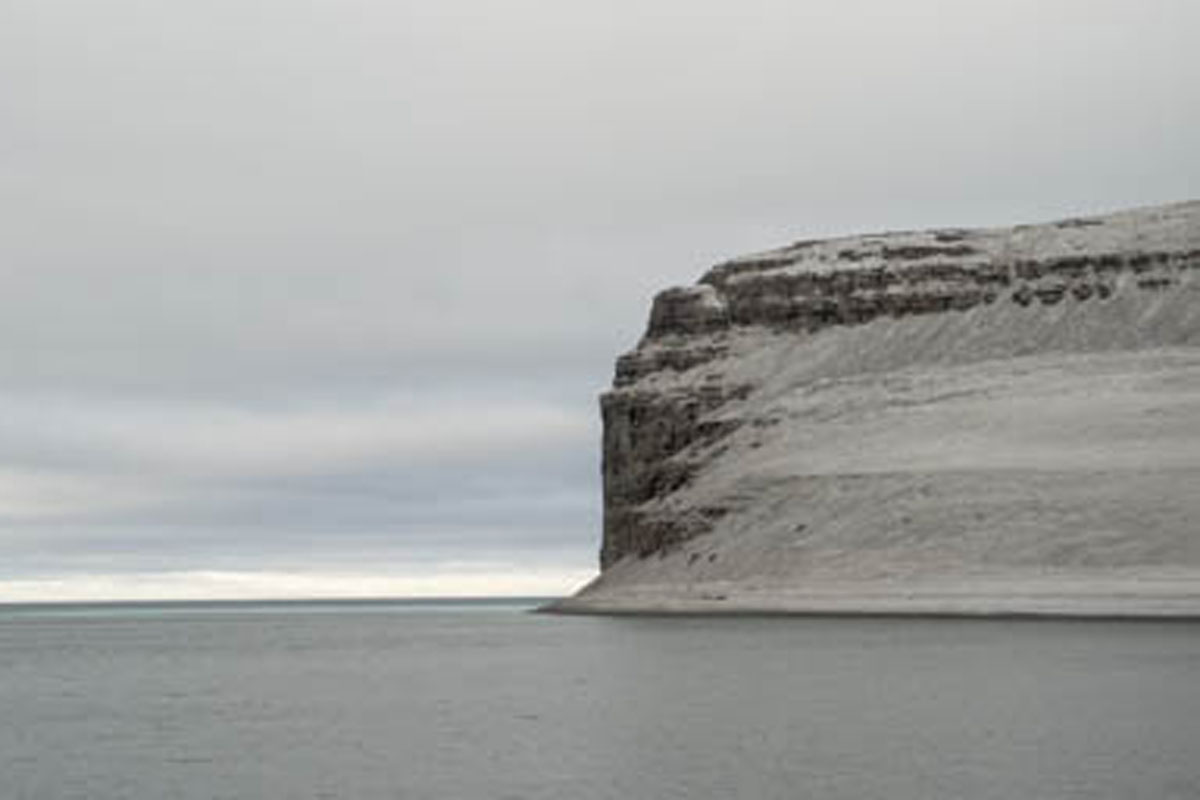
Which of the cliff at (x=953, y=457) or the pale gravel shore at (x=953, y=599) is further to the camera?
the cliff at (x=953, y=457)

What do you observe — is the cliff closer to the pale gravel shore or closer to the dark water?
the pale gravel shore

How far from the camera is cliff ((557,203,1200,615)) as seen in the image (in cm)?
14450

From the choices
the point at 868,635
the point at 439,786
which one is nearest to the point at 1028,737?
the point at 439,786

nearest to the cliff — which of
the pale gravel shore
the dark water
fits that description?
the pale gravel shore

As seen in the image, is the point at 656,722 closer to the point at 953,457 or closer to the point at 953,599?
the point at 953,599

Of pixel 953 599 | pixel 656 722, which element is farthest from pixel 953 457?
pixel 656 722

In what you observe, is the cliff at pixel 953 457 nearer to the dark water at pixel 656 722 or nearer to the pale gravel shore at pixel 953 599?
the pale gravel shore at pixel 953 599

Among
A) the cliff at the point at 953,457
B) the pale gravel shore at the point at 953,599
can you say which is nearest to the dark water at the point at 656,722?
the pale gravel shore at the point at 953,599

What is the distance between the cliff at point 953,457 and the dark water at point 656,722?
22710 mm

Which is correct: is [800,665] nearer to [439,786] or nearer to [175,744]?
[175,744]

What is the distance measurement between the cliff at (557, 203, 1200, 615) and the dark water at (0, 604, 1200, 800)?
22710 mm

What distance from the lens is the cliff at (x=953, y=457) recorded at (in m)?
144

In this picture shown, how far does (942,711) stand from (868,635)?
53.4 metres

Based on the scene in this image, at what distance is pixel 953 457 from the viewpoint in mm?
164125
